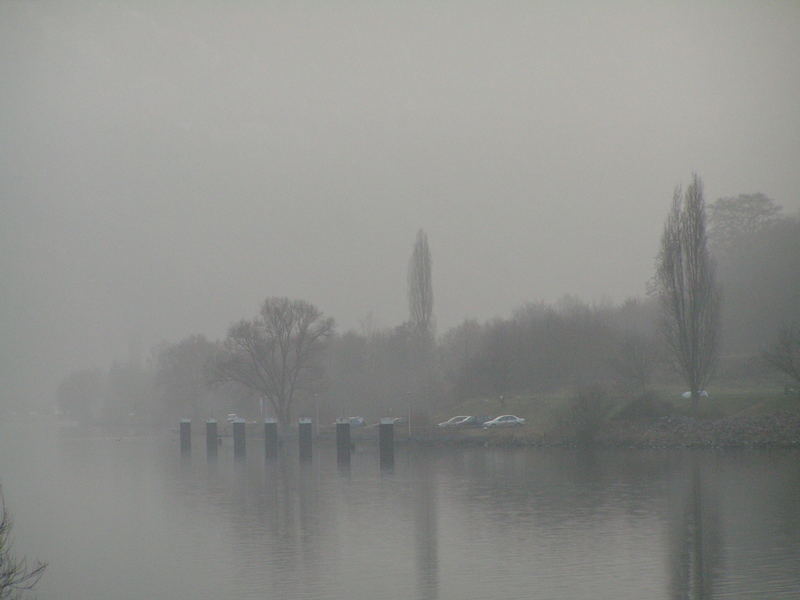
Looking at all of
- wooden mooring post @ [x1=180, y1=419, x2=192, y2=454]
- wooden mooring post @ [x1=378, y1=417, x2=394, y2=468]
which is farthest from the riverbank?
wooden mooring post @ [x1=180, y1=419, x2=192, y2=454]

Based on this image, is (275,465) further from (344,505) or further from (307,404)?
(307,404)

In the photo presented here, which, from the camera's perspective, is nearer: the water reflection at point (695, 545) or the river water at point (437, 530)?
the water reflection at point (695, 545)

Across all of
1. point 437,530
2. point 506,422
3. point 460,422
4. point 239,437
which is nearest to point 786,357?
point 506,422

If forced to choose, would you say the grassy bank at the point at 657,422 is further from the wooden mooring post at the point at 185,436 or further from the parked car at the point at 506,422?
the wooden mooring post at the point at 185,436

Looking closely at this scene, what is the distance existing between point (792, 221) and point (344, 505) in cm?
6655

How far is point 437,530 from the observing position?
24.6 metres

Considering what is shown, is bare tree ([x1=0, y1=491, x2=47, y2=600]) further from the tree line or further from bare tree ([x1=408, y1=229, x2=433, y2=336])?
bare tree ([x1=408, y1=229, x2=433, y2=336])

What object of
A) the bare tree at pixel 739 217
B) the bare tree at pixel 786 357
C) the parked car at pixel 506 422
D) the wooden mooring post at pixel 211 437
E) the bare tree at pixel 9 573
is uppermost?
the bare tree at pixel 739 217

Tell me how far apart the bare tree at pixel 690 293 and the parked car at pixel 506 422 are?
11.1 m

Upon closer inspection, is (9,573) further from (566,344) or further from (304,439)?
(566,344)

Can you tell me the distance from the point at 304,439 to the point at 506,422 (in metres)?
12.6

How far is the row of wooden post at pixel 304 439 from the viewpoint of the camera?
47.3 meters

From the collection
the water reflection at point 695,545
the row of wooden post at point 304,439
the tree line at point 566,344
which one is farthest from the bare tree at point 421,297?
the water reflection at point 695,545

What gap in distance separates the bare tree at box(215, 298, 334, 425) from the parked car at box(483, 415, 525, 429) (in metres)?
17.2
